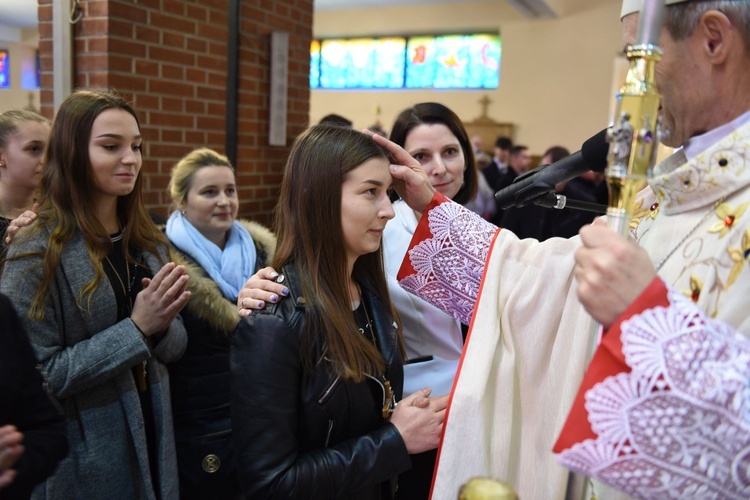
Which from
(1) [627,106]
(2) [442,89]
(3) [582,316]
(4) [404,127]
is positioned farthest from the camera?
(2) [442,89]

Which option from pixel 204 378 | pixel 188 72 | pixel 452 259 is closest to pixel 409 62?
pixel 188 72

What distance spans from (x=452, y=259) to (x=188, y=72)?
2401 millimetres

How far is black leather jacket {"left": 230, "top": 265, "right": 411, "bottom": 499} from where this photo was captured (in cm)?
132

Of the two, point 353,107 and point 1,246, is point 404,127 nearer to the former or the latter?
point 1,246

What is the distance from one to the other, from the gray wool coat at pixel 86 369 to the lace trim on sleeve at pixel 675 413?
4.69ft

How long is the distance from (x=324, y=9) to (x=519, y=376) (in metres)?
11.8

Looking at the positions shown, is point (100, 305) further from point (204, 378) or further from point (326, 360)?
point (326, 360)

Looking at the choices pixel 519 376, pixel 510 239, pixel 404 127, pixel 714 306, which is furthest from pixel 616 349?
pixel 404 127

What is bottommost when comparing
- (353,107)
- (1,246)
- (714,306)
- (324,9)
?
(1,246)

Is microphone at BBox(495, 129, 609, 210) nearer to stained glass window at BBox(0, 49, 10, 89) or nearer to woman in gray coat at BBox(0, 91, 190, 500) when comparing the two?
woman in gray coat at BBox(0, 91, 190, 500)

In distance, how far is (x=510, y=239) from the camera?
1512 mm

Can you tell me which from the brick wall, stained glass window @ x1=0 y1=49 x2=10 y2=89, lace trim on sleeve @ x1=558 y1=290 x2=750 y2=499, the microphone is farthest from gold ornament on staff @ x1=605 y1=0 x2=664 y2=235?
stained glass window @ x1=0 y1=49 x2=10 y2=89

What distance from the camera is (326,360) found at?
1409 millimetres

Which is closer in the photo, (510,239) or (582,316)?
(582,316)
